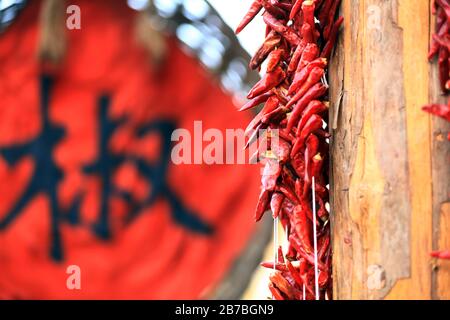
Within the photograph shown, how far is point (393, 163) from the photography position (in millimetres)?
1736

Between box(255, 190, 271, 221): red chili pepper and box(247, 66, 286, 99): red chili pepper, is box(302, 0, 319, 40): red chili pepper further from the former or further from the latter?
box(255, 190, 271, 221): red chili pepper

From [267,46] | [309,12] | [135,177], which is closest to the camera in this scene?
[309,12]

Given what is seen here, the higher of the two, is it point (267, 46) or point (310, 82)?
point (267, 46)

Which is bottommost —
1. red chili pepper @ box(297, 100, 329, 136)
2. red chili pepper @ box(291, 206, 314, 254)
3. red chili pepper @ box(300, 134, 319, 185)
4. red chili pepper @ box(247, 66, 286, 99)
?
red chili pepper @ box(291, 206, 314, 254)

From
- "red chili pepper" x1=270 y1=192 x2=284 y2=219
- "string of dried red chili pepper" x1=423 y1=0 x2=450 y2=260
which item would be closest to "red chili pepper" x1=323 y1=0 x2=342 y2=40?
"string of dried red chili pepper" x1=423 y1=0 x2=450 y2=260

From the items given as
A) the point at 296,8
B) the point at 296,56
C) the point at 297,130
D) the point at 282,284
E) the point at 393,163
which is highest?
the point at 296,8

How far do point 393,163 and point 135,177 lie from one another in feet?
8.60

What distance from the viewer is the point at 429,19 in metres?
1.75

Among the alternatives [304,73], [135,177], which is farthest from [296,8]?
[135,177]

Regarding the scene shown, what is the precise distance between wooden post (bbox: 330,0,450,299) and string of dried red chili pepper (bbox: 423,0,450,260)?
19 millimetres

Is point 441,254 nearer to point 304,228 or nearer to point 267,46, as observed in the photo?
point 304,228

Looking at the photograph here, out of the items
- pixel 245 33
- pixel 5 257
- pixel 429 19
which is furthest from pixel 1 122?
pixel 429 19

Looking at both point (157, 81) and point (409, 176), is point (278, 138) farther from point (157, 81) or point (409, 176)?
point (157, 81)

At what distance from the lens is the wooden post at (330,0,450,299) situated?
67.4 inches
